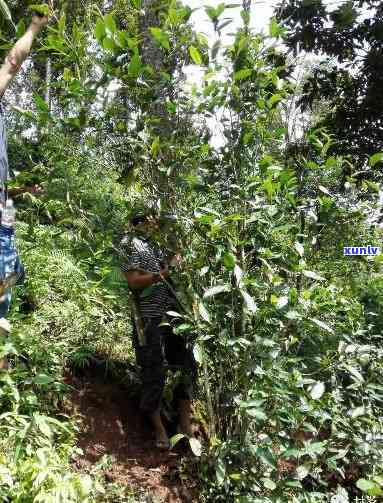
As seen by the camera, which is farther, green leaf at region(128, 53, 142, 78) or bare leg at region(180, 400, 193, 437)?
bare leg at region(180, 400, 193, 437)

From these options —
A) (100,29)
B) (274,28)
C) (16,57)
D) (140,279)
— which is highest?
(274,28)

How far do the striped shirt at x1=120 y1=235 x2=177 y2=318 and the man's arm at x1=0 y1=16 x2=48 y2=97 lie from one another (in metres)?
0.94

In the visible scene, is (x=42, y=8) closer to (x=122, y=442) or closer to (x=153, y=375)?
(x=153, y=375)

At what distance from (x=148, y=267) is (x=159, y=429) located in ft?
2.96

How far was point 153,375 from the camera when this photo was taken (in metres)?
2.59

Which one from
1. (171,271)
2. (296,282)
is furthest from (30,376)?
(296,282)

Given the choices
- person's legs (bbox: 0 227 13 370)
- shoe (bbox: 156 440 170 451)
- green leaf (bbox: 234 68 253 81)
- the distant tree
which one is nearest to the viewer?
green leaf (bbox: 234 68 253 81)

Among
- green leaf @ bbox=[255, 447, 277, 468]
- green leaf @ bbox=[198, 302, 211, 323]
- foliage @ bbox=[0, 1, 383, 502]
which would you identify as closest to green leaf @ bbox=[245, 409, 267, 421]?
foliage @ bbox=[0, 1, 383, 502]

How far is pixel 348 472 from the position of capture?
256 cm

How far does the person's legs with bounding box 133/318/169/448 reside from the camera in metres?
2.60

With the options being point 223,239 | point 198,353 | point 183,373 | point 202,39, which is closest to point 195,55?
point 202,39

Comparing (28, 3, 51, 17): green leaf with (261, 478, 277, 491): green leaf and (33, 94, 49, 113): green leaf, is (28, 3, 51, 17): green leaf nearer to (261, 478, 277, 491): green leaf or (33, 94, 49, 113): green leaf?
(33, 94, 49, 113): green leaf

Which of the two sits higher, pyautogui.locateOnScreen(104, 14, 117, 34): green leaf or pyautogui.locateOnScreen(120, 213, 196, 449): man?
pyautogui.locateOnScreen(104, 14, 117, 34): green leaf

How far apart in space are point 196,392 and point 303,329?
682 millimetres
